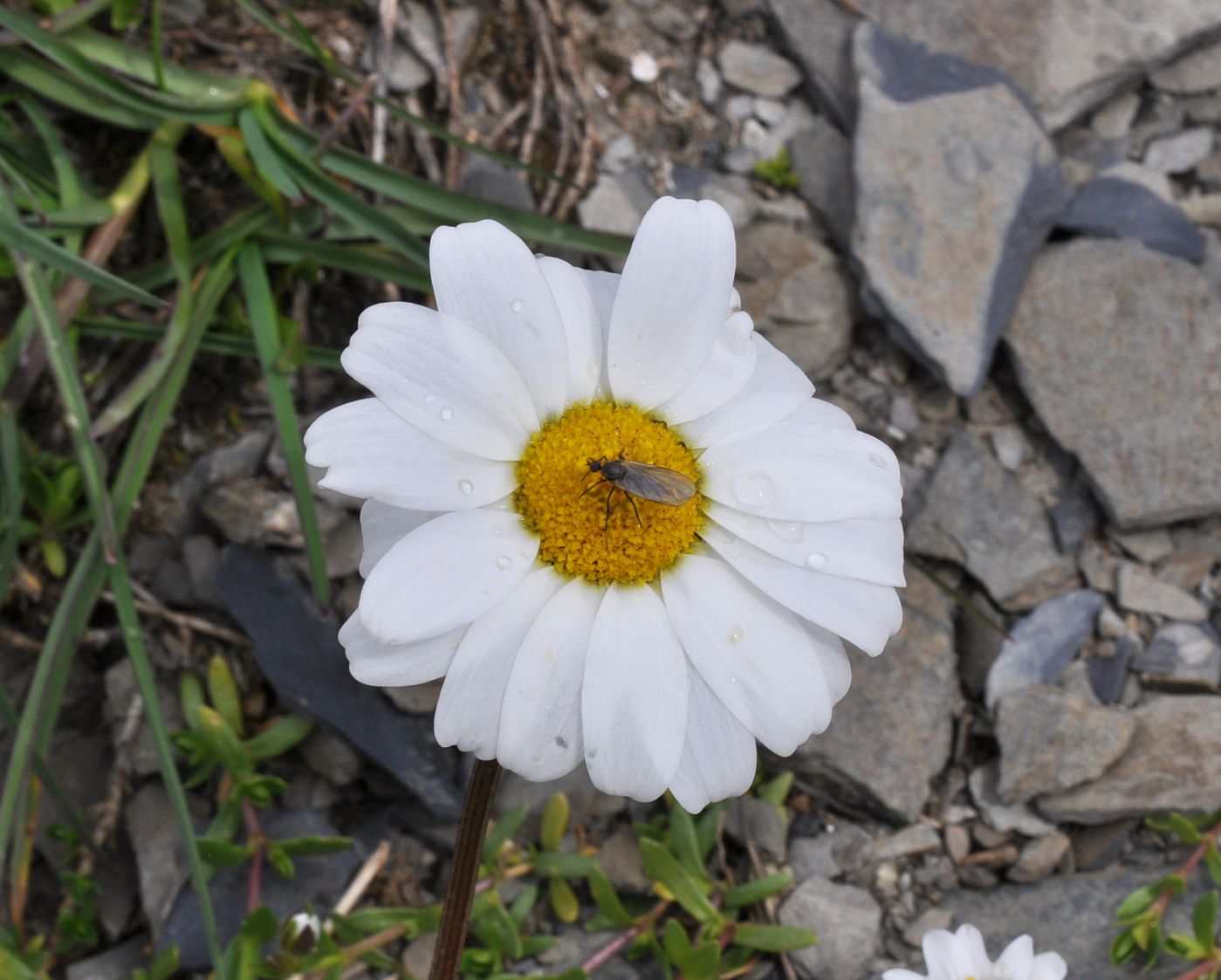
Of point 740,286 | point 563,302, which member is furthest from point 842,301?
point 563,302

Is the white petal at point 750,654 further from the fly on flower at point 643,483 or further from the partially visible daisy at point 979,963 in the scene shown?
the partially visible daisy at point 979,963

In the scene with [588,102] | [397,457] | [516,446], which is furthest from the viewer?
→ [588,102]

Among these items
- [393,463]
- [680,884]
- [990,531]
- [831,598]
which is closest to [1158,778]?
[990,531]

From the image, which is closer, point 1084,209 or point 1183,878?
point 1183,878

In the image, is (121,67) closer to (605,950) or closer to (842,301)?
(842,301)

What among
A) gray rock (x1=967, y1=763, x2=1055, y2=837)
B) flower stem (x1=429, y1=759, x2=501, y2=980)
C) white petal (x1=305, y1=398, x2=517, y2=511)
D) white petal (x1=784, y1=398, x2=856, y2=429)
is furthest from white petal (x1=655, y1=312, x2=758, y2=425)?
gray rock (x1=967, y1=763, x2=1055, y2=837)

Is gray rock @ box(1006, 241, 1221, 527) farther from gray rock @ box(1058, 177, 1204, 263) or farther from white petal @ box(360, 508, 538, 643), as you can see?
white petal @ box(360, 508, 538, 643)
